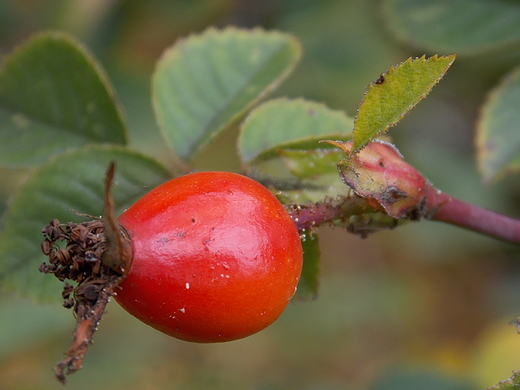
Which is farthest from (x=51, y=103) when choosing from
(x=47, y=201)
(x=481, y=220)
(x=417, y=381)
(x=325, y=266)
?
(x=325, y=266)

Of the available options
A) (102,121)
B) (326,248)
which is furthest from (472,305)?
(102,121)

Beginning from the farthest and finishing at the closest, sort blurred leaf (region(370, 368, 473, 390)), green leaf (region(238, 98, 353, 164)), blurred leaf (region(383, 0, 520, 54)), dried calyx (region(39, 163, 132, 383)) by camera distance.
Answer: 1. blurred leaf (region(370, 368, 473, 390))
2. blurred leaf (region(383, 0, 520, 54))
3. green leaf (region(238, 98, 353, 164))
4. dried calyx (region(39, 163, 132, 383))

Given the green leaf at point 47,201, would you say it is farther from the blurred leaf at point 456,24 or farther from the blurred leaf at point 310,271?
the blurred leaf at point 456,24

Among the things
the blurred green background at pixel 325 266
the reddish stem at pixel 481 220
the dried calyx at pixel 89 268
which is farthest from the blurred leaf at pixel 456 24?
the dried calyx at pixel 89 268

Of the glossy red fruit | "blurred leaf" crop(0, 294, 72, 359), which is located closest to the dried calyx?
the glossy red fruit

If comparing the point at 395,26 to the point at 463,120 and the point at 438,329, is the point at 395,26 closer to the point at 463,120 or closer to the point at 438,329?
the point at 463,120

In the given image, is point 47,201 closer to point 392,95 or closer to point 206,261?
point 206,261

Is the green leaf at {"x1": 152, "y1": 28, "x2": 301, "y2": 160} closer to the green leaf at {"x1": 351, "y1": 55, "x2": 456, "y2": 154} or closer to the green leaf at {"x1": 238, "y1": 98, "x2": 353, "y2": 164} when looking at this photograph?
the green leaf at {"x1": 238, "y1": 98, "x2": 353, "y2": 164}
